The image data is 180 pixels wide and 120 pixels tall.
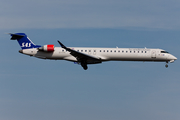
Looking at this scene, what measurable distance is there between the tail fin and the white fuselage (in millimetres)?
718

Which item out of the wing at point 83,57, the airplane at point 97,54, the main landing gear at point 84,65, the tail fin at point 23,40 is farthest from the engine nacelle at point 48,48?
the main landing gear at point 84,65

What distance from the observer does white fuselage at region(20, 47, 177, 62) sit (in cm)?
4219

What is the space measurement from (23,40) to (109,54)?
12656 mm

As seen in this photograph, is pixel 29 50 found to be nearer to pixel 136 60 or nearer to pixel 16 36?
pixel 16 36

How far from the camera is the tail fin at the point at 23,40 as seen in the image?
43594mm

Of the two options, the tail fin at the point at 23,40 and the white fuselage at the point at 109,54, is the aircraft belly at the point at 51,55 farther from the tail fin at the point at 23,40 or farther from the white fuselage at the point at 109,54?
the tail fin at the point at 23,40

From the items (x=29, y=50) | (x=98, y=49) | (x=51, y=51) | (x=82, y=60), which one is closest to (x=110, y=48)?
(x=98, y=49)

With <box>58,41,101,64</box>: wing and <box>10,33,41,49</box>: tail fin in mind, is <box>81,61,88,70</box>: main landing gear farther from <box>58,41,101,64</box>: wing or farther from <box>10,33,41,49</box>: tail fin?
<box>10,33,41,49</box>: tail fin

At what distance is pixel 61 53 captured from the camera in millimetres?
42188

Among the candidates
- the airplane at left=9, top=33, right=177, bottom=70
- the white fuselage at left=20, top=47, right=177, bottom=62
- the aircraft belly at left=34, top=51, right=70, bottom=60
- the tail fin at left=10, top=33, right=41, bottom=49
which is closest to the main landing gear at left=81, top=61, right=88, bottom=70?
the airplane at left=9, top=33, right=177, bottom=70

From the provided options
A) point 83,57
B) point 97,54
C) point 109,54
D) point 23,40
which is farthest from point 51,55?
point 109,54

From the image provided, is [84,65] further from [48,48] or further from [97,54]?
[48,48]

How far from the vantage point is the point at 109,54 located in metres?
42.2

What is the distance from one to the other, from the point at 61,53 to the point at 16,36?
24.4 ft
